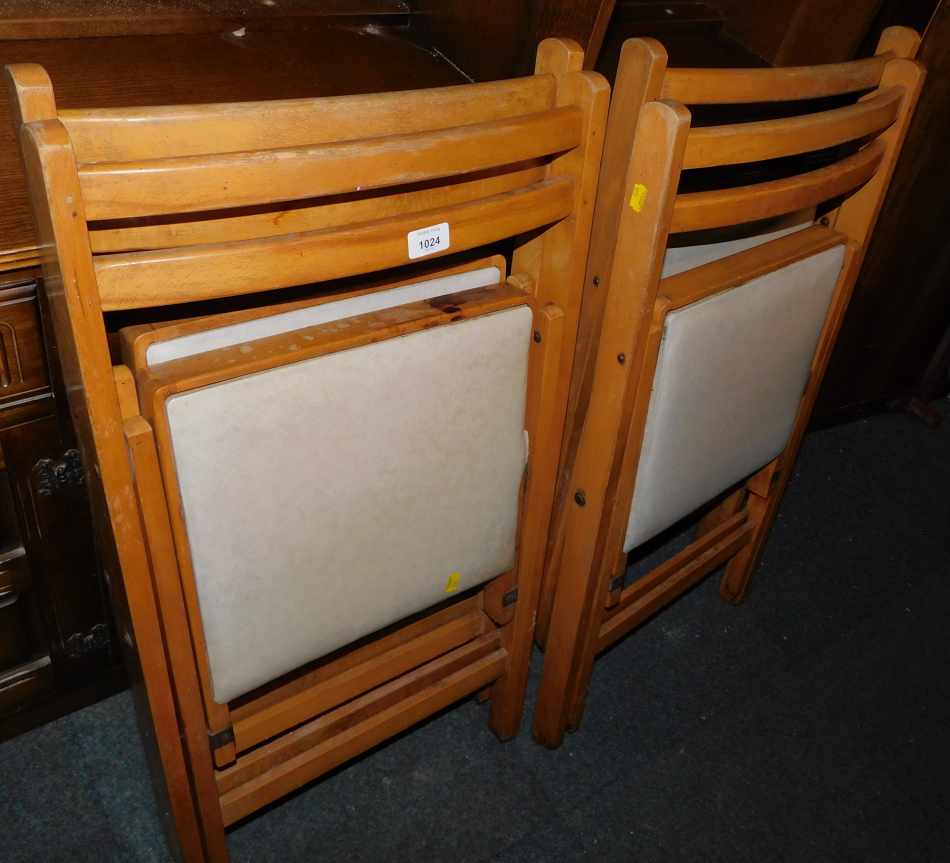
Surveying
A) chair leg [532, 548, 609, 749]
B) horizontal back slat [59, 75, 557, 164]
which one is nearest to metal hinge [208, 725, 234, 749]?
chair leg [532, 548, 609, 749]

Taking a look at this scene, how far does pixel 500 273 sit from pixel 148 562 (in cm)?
42

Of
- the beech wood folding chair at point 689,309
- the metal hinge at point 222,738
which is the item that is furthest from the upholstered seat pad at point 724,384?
the metal hinge at point 222,738

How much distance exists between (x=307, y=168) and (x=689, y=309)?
0.43 meters

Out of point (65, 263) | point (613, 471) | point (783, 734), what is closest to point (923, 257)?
point (783, 734)

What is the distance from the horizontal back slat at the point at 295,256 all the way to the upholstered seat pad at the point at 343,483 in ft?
0.26

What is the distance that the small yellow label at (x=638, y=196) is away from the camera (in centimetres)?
78

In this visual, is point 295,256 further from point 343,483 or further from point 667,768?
Answer: point 667,768

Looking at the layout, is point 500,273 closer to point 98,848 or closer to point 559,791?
point 559,791

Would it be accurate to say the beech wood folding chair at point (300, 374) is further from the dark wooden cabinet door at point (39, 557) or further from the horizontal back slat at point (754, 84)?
the dark wooden cabinet door at point (39, 557)

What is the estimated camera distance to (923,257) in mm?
1650

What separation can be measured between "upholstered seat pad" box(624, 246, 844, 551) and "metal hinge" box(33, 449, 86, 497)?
63 centimetres

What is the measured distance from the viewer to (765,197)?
2.81 feet

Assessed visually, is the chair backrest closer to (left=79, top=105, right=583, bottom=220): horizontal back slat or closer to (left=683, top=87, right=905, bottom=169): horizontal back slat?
(left=683, top=87, right=905, bottom=169): horizontal back slat

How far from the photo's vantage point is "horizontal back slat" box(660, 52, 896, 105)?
2.47ft
